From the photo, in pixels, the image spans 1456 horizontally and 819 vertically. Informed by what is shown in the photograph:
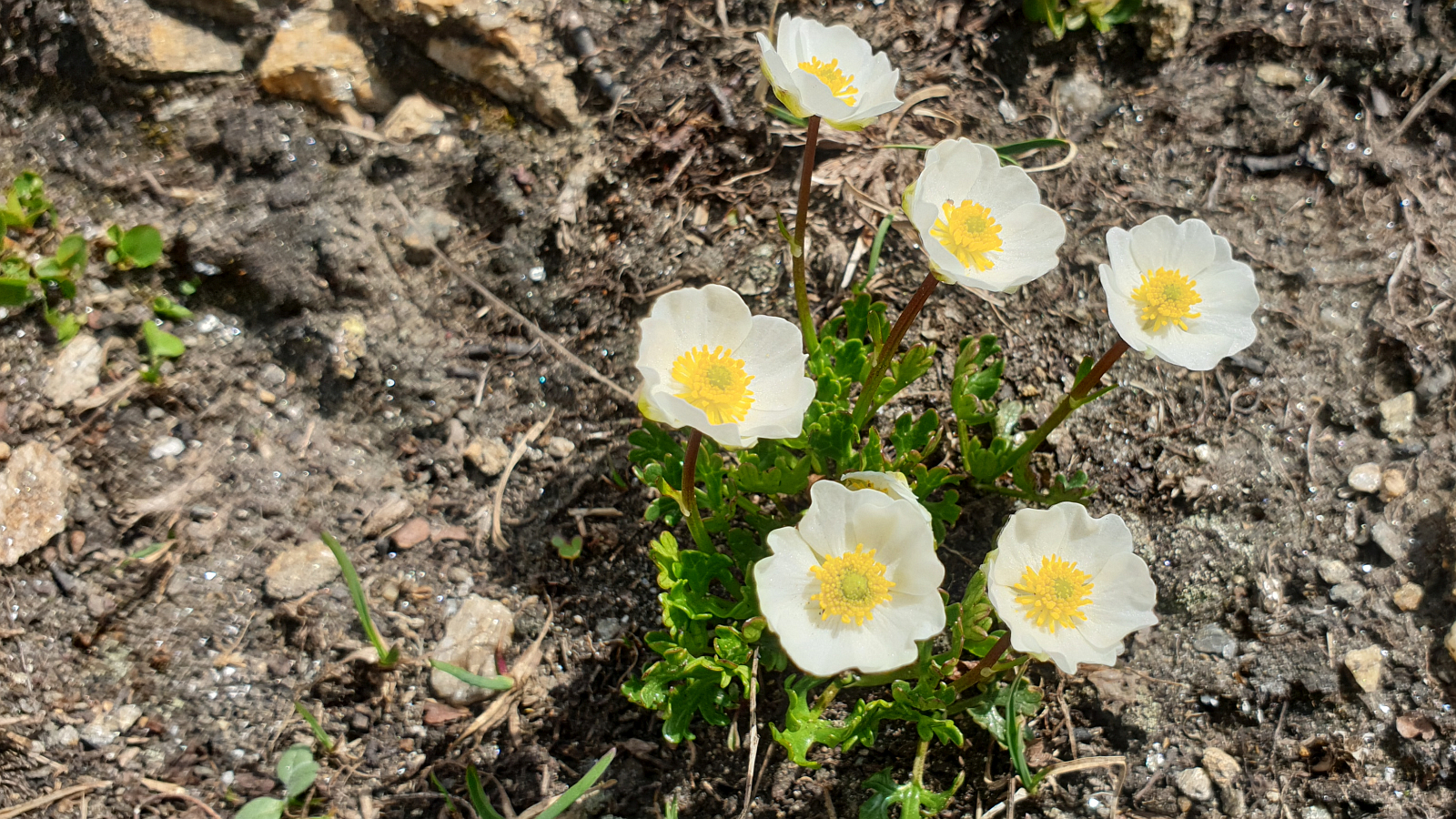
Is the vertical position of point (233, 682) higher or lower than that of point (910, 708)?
lower

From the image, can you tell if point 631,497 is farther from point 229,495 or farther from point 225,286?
point 225,286

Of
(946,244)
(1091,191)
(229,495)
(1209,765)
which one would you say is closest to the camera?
(946,244)

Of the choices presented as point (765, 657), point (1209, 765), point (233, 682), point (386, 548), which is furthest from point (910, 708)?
point (233, 682)

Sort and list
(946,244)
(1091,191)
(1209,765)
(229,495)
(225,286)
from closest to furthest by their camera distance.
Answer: (946,244)
(1209,765)
(229,495)
(225,286)
(1091,191)

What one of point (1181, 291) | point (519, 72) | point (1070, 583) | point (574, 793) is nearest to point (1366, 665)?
point (1070, 583)

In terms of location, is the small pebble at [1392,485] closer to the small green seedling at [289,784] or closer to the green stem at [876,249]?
the green stem at [876,249]

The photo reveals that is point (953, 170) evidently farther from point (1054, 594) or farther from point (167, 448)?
point (167, 448)
